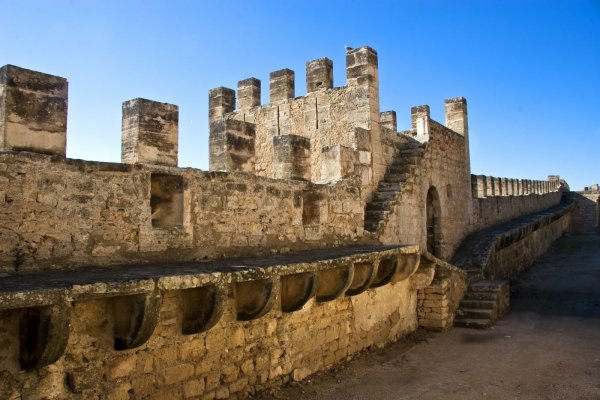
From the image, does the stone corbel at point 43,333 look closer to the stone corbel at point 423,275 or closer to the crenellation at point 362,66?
the stone corbel at point 423,275

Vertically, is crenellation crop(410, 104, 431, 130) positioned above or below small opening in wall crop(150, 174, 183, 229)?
above

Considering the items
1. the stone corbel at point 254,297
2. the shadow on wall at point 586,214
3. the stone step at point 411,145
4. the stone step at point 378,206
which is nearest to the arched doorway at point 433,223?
the stone step at point 411,145

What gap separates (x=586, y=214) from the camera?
30609 mm

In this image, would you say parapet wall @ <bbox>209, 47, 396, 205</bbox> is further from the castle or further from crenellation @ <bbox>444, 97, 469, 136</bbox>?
crenellation @ <bbox>444, 97, 469, 136</bbox>

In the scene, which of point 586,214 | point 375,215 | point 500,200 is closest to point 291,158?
point 375,215

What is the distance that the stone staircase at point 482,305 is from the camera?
29.5ft

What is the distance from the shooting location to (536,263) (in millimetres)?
18766

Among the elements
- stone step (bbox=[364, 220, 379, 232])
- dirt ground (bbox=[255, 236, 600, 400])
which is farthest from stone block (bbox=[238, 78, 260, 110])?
dirt ground (bbox=[255, 236, 600, 400])

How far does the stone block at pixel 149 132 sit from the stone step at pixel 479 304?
6.85 m

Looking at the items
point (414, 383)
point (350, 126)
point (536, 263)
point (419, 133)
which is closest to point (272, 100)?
point (350, 126)

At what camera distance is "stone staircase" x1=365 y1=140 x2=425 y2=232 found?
29.6 ft

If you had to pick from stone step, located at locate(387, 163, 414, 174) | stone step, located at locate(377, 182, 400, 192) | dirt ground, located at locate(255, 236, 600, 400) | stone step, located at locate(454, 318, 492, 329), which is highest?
stone step, located at locate(387, 163, 414, 174)

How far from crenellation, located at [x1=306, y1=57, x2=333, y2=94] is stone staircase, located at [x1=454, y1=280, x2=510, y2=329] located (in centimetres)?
551

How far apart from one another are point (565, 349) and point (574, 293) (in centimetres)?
557
